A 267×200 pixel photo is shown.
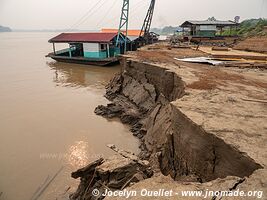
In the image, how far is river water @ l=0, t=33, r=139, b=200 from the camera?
7918 millimetres

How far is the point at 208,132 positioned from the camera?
461 cm

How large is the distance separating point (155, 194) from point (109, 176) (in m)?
1.73

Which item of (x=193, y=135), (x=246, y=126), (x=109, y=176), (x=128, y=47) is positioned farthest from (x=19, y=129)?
(x=128, y=47)

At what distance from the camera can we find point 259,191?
319 cm

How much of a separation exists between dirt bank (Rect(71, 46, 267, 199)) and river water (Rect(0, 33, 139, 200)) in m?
1.91

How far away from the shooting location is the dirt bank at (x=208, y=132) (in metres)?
3.89

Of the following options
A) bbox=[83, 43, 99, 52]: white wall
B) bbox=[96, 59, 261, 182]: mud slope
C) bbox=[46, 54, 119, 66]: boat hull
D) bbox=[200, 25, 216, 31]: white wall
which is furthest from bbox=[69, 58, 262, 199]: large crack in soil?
bbox=[200, 25, 216, 31]: white wall

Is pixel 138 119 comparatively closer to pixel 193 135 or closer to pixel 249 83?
pixel 249 83

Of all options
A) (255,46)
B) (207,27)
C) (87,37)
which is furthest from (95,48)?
(255,46)

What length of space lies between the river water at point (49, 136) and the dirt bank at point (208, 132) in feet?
6.27

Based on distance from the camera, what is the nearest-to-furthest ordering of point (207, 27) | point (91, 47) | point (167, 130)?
1. point (167, 130)
2. point (91, 47)
3. point (207, 27)

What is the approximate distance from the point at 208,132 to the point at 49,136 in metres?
8.53

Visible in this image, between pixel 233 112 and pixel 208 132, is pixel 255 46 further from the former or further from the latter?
pixel 208 132

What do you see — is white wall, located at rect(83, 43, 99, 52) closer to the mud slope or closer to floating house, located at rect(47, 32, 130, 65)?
floating house, located at rect(47, 32, 130, 65)
